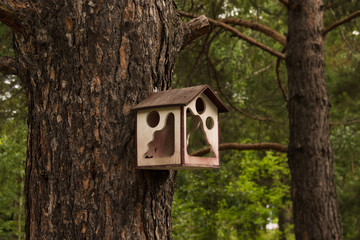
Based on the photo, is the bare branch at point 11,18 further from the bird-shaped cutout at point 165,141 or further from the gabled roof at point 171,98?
the bird-shaped cutout at point 165,141

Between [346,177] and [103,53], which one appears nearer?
[103,53]

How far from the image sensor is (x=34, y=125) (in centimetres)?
190

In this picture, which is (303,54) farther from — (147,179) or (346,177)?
(346,177)

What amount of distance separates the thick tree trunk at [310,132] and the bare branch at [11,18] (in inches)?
133

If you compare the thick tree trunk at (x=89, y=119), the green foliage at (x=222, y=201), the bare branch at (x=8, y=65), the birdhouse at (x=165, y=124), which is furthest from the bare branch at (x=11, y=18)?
the green foliage at (x=222, y=201)

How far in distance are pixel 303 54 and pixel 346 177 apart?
7237 mm

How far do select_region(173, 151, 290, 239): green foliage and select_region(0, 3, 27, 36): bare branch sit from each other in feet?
16.0

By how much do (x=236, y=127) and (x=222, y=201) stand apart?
1.60 m

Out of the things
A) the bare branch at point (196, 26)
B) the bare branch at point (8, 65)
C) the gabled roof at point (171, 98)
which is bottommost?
the gabled roof at point (171, 98)

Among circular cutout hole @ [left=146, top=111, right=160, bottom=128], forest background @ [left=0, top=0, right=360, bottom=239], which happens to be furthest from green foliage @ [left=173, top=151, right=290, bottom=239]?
circular cutout hole @ [left=146, top=111, right=160, bottom=128]

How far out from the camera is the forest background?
577 centimetres

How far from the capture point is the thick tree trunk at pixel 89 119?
1.77m

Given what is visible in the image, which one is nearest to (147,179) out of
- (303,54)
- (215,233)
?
(303,54)

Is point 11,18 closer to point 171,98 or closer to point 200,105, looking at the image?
point 171,98
